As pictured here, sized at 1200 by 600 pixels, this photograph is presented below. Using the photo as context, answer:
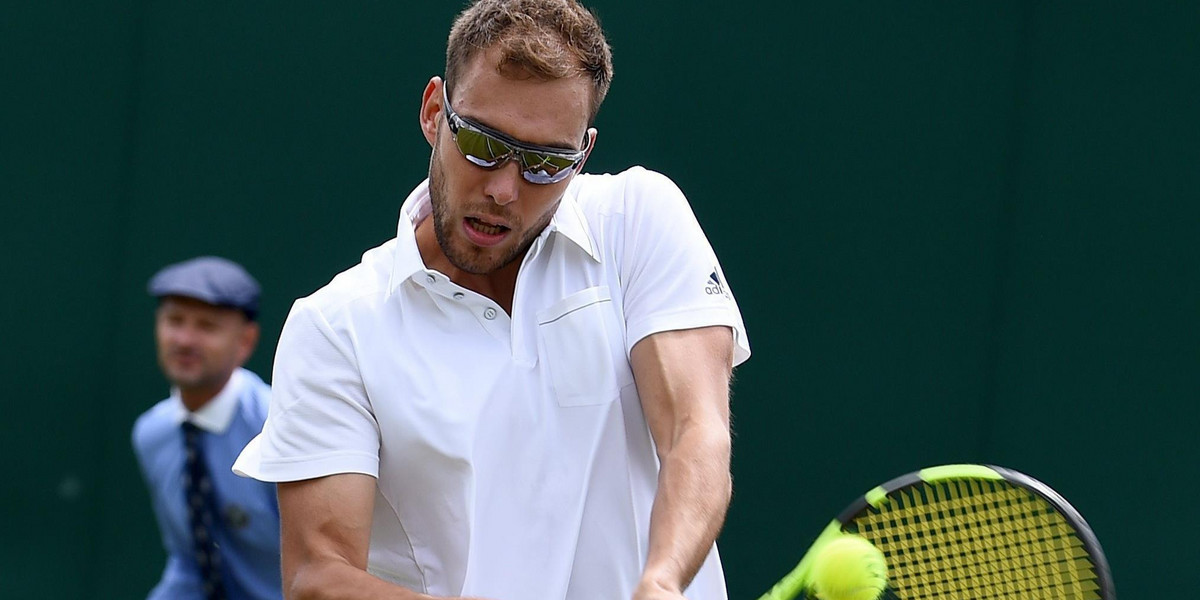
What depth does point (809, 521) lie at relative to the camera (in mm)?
4551

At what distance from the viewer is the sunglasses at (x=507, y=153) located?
2.15m

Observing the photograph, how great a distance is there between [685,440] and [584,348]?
191 millimetres

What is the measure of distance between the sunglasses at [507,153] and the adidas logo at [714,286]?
0.88 feet

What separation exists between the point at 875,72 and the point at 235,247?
71.0 inches

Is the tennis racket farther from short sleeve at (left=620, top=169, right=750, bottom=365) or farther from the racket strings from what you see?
short sleeve at (left=620, top=169, right=750, bottom=365)

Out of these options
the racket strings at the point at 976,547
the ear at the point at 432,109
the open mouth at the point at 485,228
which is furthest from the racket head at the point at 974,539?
the ear at the point at 432,109

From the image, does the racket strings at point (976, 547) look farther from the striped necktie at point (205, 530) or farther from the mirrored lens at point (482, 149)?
the striped necktie at point (205, 530)

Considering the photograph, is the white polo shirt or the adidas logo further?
the adidas logo

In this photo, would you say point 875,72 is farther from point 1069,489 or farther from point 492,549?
point 492,549

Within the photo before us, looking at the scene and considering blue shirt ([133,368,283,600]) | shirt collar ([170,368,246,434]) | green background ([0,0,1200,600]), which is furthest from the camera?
green background ([0,0,1200,600])

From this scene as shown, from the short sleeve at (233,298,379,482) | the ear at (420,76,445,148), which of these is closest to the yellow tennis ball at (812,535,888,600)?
the short sleeve at (233,298,379,482)

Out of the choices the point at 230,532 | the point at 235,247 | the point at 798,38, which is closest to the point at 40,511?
the point at 235,247

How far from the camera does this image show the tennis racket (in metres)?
2.44

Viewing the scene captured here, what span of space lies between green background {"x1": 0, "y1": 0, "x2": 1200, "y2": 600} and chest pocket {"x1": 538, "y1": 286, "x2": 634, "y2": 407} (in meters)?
2.23
